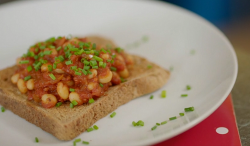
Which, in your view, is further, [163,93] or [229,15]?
[229,15]

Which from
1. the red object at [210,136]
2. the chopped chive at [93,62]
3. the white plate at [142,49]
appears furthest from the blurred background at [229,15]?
the chopped chive at [93,62]

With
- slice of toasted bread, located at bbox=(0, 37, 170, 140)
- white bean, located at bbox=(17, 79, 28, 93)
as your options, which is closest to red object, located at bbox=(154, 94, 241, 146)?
slice of toasted bread, located at bbox=(0, 37, 170, 140)

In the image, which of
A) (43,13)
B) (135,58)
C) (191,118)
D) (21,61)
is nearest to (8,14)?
(43,13)

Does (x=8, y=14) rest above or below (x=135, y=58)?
above

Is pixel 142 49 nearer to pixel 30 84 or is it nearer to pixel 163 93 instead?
pixel 163 93

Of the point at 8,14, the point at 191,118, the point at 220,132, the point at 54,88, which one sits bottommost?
the point at 220,132

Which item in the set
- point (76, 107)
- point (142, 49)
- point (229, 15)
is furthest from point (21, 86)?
point (229, 15)

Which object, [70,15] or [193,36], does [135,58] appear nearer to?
[193,36]
